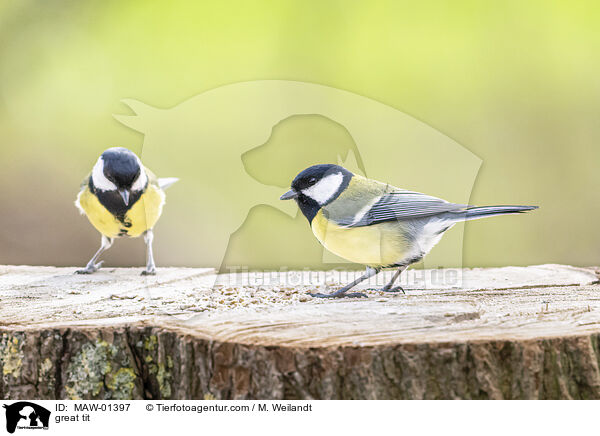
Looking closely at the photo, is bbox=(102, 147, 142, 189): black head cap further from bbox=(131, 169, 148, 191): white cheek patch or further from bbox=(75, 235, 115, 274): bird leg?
bbox=(75, 235, 115, 274): bird leg

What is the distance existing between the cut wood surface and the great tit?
1.51 feet

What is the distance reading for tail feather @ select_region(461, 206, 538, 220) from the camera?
99 cm

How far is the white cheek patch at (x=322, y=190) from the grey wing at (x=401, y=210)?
7cm

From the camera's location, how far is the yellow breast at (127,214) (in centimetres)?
144

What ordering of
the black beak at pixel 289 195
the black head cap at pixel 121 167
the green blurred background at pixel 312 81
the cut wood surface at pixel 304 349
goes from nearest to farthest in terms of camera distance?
the cut wood surface at pixel 304 349
the black beak at pixel 289 195
the black head cap at pixel 121 167
the green blurred background at pixel 312 81

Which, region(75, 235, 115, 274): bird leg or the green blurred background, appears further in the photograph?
the green blurred background

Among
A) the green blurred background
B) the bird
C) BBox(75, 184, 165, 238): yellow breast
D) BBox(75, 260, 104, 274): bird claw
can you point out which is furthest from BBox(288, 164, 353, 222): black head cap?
BBox(75, 260, 104, 274): bird claw

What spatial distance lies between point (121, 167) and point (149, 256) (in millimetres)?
279

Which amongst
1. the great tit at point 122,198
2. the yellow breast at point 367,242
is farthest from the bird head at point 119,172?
the yellow breast at point 367,242

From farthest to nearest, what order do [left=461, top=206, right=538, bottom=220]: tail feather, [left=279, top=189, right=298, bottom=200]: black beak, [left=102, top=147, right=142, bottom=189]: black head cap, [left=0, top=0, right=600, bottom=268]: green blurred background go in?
1. [left=0, top=0, right=600, bottom=268]: green blurred background
2. [left=102, top=147, right=142, bottom=189]: black head cap
3. [left=279, top=189, right=298, bottom=200]: black beak
4. [left=461, top=206, right=538, bottom=220]: tail feather

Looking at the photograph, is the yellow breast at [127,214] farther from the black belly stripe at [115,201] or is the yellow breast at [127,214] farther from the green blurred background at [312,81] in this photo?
the green blurred background at [312,81]

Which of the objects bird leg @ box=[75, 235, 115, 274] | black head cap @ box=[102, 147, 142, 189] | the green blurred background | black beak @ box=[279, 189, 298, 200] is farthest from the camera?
the green blurred background

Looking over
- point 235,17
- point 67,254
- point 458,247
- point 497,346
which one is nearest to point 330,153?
point 458,247

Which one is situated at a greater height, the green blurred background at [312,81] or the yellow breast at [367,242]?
the green blurred background at [312,81]
